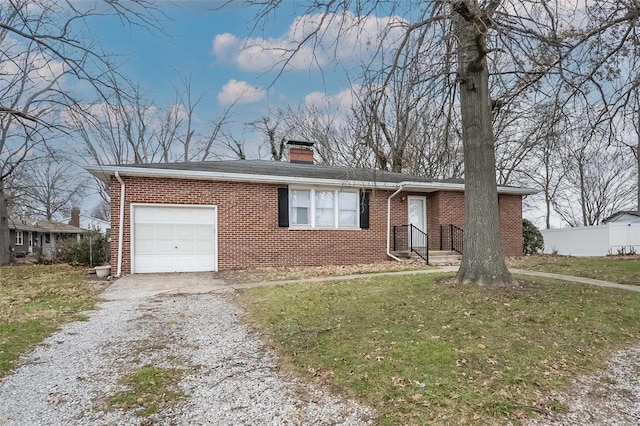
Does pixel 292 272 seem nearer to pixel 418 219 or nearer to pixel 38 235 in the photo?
pixel 418 219

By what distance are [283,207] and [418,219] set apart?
16.9 ft

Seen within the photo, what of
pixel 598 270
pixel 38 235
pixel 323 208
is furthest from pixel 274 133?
pixel 38 235

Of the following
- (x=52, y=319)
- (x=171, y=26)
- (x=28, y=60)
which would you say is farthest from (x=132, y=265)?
(x=171, y=26)

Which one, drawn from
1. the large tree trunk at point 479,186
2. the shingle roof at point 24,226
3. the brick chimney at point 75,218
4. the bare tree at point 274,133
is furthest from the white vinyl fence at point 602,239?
the brick chimney at point 75,218

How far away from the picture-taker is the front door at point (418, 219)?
13911 millimetres

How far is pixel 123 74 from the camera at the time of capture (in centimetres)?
475

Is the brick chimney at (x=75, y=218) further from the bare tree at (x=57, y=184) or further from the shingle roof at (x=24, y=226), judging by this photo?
the bare tree at (x=57, y=184)

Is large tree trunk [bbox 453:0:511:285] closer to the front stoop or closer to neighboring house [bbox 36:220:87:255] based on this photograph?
the front stoop

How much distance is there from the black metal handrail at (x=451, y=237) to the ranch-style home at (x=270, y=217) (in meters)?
0.04

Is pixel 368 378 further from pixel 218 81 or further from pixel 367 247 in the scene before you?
pixel 218 81

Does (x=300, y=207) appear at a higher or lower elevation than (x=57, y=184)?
lower

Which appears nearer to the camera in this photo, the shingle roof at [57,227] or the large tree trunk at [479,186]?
the large tree trunk at [479,186]

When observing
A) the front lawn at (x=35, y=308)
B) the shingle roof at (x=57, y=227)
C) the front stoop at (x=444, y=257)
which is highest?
the shingle roof at (x=57, y=227)

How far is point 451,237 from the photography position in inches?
546
